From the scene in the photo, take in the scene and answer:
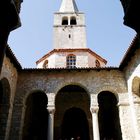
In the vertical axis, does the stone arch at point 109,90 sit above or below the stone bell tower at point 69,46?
below

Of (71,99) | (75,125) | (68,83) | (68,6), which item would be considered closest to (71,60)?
(71,99)

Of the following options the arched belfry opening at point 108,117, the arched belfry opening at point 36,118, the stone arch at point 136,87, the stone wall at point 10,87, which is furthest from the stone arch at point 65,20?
the stone arch at point 136,87

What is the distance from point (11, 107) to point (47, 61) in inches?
334

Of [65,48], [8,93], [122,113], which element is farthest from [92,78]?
[65,48]

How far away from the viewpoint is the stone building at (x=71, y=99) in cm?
1174

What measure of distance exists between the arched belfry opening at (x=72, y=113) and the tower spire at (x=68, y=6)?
11236mm

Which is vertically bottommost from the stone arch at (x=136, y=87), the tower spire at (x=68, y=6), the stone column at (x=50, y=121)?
the stone column at (x=50, y=121)

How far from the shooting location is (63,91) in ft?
53.6

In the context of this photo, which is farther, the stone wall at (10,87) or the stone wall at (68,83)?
the stone wall at (68,83)

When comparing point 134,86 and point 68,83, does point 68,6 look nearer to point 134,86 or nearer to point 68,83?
point 68,83

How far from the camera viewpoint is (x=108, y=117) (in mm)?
16125

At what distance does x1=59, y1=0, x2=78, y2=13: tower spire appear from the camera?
78.6ft

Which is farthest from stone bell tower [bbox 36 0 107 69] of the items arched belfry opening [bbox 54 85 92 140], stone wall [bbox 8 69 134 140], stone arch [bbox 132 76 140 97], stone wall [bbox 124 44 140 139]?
stone arch [bbox 132 76 140 97]

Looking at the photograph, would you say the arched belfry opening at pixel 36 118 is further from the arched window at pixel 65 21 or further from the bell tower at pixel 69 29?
the arched window at pixel 65 21
